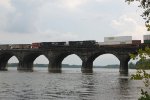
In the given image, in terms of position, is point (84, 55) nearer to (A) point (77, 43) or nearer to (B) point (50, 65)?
(A) point (77, 43)

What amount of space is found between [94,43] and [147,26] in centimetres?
10584

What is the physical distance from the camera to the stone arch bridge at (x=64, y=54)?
108250 millimetres

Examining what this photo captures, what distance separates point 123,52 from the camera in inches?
4230

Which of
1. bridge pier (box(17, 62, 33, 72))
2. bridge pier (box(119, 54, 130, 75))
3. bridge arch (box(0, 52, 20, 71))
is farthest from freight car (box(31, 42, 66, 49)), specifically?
bridge pier (box(119, 54, 130, 75))

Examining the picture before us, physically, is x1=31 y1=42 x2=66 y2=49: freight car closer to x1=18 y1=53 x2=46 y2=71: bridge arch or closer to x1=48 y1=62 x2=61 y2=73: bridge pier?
x1=18 y1=53 x2=46 y2=71: bridge arch

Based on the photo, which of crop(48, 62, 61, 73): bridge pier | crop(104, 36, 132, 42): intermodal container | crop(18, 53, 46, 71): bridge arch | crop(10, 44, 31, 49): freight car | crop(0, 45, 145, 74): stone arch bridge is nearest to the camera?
crop(0, 45, 145, 74): stone arch bridge

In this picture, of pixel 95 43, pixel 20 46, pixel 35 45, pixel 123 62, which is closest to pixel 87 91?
pixel 123 62

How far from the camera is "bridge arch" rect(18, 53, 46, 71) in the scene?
129 m

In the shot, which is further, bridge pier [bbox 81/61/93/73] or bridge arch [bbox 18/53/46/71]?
bridge arch [bbox 18/53/46/71]

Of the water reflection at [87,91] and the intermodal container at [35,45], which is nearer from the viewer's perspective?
the water reflection at [87,91]

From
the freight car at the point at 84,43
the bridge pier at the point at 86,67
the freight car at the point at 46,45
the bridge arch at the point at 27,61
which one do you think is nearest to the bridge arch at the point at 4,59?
the bridge arch at the point at 27,61

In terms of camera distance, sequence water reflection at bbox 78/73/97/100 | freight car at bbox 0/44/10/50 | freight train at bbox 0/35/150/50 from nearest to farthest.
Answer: water reflection at bbox 78/73/97/100
freight train at bbox 0/35/150/50
freight car at bbox 0/44/10/50

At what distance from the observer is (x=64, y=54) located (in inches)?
4830

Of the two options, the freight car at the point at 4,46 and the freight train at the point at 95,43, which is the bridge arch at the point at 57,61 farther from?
the freight car at the point at 4,46
